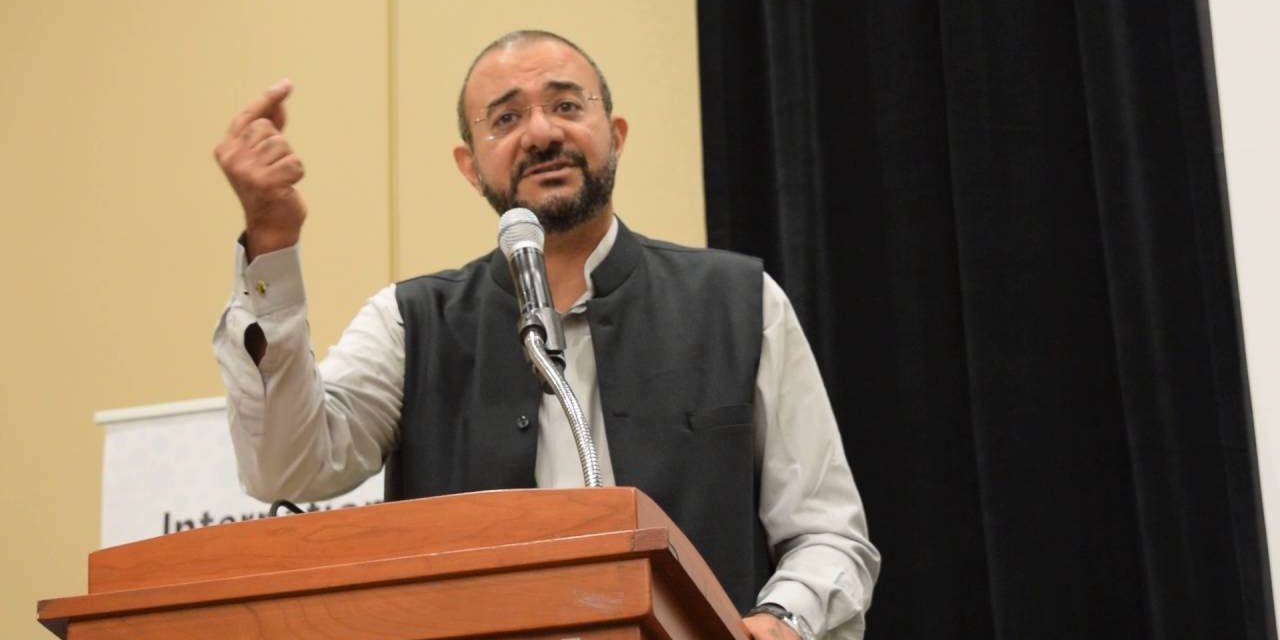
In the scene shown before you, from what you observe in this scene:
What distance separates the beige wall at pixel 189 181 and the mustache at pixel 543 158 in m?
0.93

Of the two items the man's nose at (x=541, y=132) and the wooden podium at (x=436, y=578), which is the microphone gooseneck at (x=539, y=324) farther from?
the man's nose at (x=541, y=132)

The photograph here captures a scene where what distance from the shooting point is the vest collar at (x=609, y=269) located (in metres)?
2.19

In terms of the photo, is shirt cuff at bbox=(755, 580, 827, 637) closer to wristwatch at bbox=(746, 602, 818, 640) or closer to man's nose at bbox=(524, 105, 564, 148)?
wristwatch at bbox=(746, 602, 818, 640)

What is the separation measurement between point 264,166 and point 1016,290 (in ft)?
5.17

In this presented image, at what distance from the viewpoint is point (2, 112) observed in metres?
3.59

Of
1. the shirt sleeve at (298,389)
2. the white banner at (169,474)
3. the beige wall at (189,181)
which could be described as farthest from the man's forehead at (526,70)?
the white banner at (169,474)

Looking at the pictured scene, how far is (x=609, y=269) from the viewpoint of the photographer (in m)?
2.20

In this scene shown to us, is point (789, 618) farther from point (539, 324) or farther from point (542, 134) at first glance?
point (542, 134)

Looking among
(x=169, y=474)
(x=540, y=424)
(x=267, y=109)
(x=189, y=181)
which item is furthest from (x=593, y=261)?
(x=189, y=181)

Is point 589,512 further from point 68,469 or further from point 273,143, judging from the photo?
point 68,469

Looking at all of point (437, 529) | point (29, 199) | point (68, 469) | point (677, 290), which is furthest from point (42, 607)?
point (29, 199)

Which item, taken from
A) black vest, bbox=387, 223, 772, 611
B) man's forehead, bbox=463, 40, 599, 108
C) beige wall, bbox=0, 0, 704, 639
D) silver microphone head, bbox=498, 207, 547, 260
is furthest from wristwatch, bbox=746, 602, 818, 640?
beige wall, bbox=0, 0, 704, 639

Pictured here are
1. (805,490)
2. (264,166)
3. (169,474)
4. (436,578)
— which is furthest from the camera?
(169,474)

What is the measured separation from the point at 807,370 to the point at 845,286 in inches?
30.5
